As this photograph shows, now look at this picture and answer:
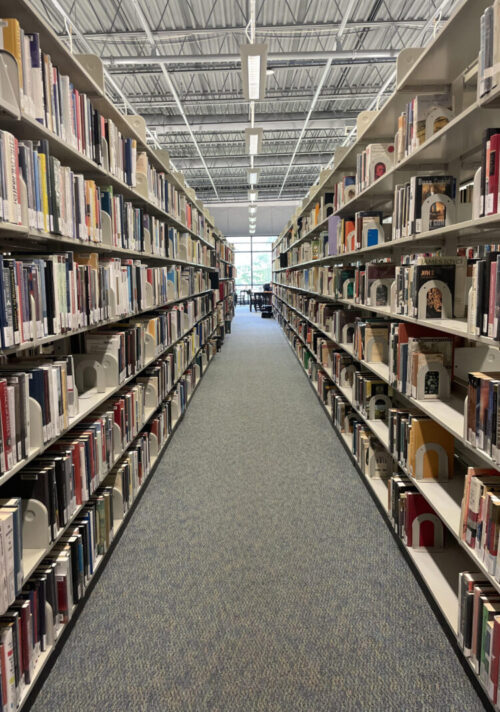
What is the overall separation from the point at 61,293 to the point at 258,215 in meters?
18.2

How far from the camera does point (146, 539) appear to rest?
2.78 metres

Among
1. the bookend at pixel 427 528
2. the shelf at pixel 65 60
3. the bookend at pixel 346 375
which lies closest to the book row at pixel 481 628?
the bookend at pixel 427 528

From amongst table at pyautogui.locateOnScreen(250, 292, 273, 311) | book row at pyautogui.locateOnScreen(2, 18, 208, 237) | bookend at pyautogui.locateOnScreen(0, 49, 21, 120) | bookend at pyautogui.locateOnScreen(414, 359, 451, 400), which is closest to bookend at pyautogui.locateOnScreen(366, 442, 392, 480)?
bookend at pyautogui.locateOnScreen(414, 359, 451, 400)

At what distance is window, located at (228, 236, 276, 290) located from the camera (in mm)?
21406

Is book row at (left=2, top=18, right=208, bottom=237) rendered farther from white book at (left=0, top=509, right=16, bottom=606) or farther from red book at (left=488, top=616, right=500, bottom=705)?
red book at (left=488, top=616, right=500, bottom=705)

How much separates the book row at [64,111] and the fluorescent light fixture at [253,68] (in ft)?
5.98

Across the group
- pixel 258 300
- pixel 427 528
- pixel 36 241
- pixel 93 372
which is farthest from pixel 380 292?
Answer: pixel 258 300

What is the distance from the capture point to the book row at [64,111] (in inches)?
63.2

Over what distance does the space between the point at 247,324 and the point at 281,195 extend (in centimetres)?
628

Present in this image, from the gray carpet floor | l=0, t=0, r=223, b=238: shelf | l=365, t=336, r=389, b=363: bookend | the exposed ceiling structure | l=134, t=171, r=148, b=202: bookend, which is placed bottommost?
the gray carpet floor

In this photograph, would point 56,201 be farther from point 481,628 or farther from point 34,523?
point 481,628

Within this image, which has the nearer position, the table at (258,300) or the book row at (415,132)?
the book row at (415,132)

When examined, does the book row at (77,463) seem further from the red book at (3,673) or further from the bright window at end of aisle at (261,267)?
the bright window at end of aisle at (261,267)

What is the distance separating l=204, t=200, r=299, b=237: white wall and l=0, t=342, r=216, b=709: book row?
17389 millimetres
